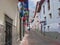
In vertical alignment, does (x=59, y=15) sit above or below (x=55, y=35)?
above

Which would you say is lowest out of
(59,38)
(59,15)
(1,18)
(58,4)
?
(59,38)

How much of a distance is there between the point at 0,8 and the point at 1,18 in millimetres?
332

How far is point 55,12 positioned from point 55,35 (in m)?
3.18

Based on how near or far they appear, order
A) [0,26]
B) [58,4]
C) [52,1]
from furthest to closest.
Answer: [52,1] < [58,4] < [0,26]

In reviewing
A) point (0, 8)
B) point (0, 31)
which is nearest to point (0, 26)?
point (0, 31)

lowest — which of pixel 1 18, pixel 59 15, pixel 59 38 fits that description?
pixel 59 38

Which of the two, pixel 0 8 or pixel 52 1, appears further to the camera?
pixel 52 1

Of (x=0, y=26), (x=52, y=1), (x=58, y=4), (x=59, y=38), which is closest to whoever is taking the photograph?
(x=0, y=26)

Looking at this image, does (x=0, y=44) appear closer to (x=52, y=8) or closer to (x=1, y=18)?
(x=1, y=18)

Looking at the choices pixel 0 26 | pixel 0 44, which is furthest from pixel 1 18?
pixel 0 44

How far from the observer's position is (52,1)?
25.7m

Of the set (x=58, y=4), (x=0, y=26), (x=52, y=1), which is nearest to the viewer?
(x=0, y=26)

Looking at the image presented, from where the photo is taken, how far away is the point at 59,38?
73.5ft

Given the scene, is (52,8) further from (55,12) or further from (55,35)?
(55,35)
